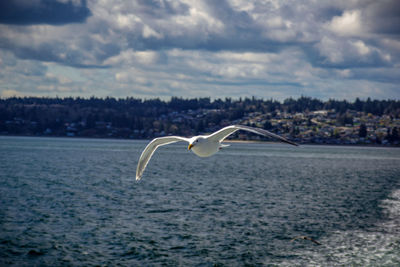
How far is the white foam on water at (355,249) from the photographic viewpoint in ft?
84.0

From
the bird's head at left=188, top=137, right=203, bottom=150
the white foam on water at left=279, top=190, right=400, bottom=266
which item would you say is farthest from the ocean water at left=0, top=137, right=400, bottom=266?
the bird's head at left=188, top=137, right=203, bottom=150

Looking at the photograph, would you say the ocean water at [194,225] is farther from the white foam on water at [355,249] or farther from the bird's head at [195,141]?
the bird's head at [195,141]

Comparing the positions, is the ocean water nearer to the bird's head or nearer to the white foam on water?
the white foam on water

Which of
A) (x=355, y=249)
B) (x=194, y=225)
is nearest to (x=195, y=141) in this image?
(x=355, y=249)

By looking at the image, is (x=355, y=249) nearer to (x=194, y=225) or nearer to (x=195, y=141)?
(x=194, y=225)

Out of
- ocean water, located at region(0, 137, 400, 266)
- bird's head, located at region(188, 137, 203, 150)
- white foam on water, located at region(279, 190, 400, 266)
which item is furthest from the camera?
ocean water, located at region(0, 137, 400, 266)

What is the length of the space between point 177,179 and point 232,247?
41.7 meters

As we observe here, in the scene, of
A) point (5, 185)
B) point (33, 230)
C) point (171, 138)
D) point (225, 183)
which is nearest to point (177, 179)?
point (225, 183)

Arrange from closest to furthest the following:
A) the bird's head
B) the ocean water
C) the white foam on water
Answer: the bird's head < the white foam on water < the ocean water


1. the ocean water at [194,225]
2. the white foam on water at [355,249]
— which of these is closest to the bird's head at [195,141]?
the ocean water at [194,225]

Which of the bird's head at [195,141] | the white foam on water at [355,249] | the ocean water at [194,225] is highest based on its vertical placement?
the bird's head at [195,141]

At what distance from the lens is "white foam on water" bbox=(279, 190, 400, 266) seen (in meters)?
25.6

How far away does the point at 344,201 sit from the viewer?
48.8 m

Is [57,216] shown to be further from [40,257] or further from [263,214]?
[263,214]
